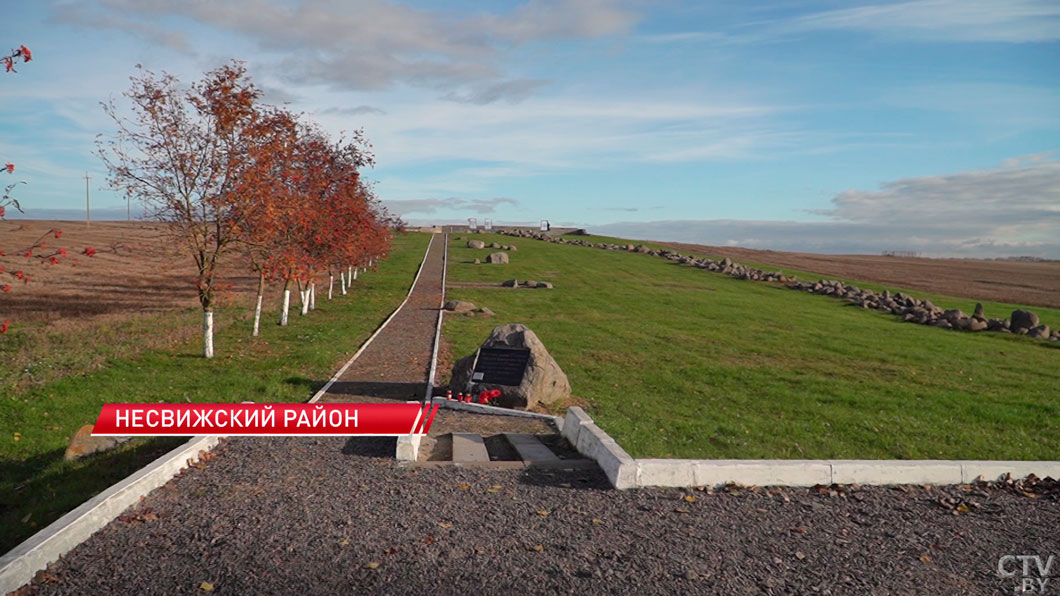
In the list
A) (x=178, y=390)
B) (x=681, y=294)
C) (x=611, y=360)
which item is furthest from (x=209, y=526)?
(x=681, y=294)

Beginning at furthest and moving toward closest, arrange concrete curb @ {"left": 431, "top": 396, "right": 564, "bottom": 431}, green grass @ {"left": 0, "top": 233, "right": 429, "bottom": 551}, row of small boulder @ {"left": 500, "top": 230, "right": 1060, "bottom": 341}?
row of small boulder @ {"left": 500, "top": 230, "right": 1060, "bottom": 341}, concrete curb @ {"left": 431, "top": 396, "right": 564, "bottom": 431}, green grass @ {"left": 0, "top": 233, "right": 429, "bottom": 551}

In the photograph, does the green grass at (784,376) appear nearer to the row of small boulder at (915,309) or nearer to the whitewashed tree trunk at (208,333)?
the row of small boulder at (915,309)

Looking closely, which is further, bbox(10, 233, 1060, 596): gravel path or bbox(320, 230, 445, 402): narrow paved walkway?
bbox(320, 230, 445, 402): narrow paved walkway

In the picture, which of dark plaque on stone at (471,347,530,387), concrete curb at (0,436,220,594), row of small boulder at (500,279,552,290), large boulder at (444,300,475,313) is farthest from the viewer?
row of small boulder at (500,279,552,290)

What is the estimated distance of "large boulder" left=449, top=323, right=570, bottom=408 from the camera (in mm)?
14281

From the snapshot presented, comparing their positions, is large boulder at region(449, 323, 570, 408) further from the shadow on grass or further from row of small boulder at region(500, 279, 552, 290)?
row of small boulder at region(500, 279, 552, 290)

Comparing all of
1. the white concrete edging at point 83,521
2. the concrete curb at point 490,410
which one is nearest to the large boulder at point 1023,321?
the concrete curb at point 490,410

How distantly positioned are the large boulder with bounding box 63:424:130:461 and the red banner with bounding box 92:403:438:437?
11.0 inches

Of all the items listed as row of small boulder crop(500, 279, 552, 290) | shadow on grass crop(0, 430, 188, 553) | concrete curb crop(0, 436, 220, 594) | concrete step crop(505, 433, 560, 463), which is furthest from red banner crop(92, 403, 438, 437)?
row of small boulder crop(500, 279, 552, 290)

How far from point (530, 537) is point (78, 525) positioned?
4409mm

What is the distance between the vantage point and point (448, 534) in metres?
7.27

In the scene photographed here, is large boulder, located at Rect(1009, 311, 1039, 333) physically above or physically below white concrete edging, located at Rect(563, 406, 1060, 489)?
below

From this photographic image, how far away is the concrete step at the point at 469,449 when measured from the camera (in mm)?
10141

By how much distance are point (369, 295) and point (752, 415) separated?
2937 centimetres
